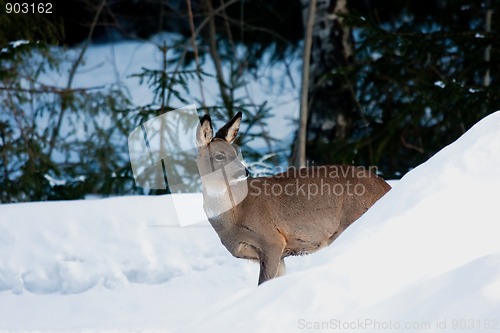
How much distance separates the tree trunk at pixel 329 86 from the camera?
13258 mm

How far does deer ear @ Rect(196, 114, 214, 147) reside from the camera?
23.1 ft

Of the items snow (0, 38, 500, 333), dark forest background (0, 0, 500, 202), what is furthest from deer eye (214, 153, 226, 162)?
dark forest background (0, 0, 500, 202)

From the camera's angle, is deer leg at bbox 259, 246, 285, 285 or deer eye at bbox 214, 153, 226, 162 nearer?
deer leg at bbox 259, 246, 285, 285

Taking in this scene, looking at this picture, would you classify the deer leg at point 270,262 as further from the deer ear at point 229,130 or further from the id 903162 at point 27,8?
the id 903162 at point 27,8

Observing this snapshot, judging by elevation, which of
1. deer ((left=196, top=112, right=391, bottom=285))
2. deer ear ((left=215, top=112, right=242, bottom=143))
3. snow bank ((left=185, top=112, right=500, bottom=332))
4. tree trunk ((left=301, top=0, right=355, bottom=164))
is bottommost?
tree trunk ((left=301, top=0, right=355, bottom=164))

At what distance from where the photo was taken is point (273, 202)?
7.34 meters

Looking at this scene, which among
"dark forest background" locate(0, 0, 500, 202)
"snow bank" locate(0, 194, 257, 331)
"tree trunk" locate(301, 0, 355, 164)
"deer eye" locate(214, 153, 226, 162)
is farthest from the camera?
"tree trunk" locate(301, 0, 355, 164)

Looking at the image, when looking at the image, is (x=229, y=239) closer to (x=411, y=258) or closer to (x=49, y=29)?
(x=411, y=258)

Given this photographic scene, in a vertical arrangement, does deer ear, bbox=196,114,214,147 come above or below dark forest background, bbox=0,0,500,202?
above

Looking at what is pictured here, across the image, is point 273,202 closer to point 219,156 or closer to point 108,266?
point 219,156

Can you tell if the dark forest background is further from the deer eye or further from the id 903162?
the deer eye

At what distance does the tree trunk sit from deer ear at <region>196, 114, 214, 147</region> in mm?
6012

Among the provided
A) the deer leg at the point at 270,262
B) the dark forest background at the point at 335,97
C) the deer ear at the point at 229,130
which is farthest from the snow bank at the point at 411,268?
the dark forest background at the point at 335,97

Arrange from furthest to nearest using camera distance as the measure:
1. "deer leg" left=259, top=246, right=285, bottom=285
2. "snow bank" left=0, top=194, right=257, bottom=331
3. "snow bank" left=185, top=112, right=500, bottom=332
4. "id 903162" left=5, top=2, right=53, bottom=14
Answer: "id 903162" left=5, top=2, right=53, bottom=14 < "snow bank" left=0, top=194, right=257, bottom=331 < "deer leg" left=259, top=246, right=285, bottom=285 < "snow bank" left=185, top=112, right=500, bottom=332
